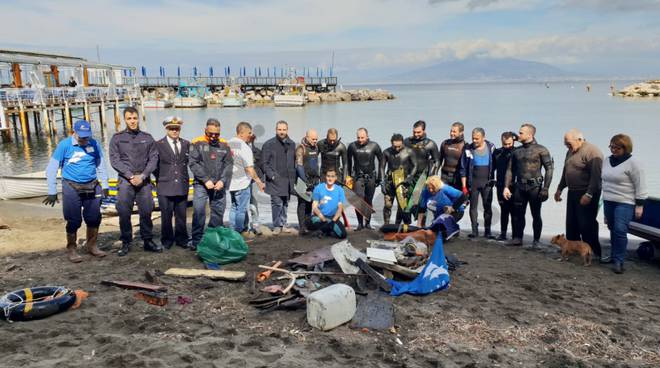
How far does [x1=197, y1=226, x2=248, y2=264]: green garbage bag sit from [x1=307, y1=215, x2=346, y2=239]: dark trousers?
177 centimetres

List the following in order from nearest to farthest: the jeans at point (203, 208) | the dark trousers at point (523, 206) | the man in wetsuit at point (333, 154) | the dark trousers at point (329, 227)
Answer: the jeans at point (203, 208), the dark trousers at point (523, 206), the dark trousers at point (329, 227), the man in wetsuit at point (333, 154)

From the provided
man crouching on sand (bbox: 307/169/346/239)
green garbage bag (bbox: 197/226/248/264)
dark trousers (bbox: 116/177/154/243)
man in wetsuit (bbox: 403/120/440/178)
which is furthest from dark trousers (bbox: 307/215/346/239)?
dark trousers (bbox: 116/177/154/243)

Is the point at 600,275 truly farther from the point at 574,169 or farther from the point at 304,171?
the point at 304,171

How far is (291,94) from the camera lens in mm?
80688

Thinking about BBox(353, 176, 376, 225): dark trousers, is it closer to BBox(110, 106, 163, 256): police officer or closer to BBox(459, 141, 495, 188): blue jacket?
BBox(459, 141, 495, 188): blue jacket

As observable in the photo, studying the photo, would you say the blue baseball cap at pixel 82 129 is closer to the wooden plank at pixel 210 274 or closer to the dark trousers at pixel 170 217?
the dark trousers at pixel 170 217

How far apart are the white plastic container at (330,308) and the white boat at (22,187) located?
39.0 ft

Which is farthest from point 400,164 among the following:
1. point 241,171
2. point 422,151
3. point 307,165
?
point 241,171

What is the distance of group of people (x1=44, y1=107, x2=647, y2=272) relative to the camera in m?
6.86

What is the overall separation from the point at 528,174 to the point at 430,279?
3158 mm

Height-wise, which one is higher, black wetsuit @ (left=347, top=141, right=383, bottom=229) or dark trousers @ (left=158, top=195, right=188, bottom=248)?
black wetsuit @ (left=347, top=141, right=383, bottom=229)

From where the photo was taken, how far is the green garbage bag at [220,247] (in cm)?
711

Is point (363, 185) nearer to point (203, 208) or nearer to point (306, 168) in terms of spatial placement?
point (306, 168)

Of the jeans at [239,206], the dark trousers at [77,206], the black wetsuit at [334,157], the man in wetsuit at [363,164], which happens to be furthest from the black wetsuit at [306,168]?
the dark trousers at [77,206]
